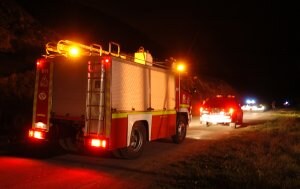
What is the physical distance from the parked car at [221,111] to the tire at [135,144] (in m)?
9.23

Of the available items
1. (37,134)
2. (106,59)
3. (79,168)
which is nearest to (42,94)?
(37,134)

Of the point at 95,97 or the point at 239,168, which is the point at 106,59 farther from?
the point at 239,168

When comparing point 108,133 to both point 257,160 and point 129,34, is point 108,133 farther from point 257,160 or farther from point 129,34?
point 129,34

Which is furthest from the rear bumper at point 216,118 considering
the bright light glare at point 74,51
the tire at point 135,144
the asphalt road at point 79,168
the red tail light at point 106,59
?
the red tail light at point 106,59

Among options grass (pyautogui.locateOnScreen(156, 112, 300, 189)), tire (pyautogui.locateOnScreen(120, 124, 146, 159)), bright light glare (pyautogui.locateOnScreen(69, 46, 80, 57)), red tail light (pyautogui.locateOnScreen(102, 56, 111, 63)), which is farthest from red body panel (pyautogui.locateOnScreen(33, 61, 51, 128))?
grass (pyautogui.locateOnScreen(156, 112, 300, 189))

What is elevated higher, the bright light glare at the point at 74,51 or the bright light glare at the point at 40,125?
the bright light glare at the point at 74,51

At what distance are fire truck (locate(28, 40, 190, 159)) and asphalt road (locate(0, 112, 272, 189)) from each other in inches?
17.7

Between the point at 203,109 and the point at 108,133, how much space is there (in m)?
11.7

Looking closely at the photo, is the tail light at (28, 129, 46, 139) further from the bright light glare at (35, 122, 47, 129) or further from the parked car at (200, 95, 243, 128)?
the parked car at (200, 95, 243, 128)

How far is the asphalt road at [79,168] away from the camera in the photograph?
781 cm

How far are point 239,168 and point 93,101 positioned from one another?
3932mm

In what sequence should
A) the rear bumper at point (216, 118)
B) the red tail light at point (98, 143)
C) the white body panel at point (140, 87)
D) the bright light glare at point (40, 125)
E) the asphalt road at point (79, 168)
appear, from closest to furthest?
the asphalt road at point (79, 168) < the red tail light at point (98, 143) < the white body panel at point (140, 87) < the bright light glare at point (40, 125) < the rear bumper at point (216, 118)

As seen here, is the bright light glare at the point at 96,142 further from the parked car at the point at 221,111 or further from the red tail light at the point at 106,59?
the parked car at the point at 221,111

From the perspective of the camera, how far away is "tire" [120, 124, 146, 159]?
1077 centimetres
